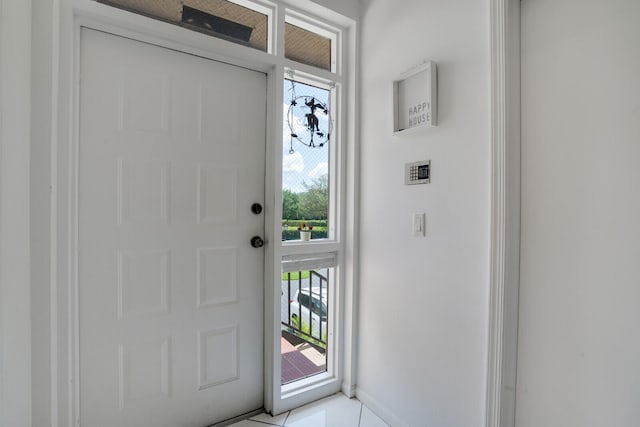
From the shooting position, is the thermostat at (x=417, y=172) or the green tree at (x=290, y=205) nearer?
the thermostat at (x=417, y=172)

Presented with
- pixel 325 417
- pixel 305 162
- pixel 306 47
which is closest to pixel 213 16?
pixel 306 47

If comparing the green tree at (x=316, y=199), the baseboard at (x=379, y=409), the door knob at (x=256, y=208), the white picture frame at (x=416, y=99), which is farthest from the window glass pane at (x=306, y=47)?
the baseboard at (x=379, y=409)

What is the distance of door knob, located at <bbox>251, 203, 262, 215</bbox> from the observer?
171cm

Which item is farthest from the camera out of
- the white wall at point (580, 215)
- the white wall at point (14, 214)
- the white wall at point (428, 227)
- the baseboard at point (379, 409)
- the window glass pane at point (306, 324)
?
the window glass pane at point (306, 324)

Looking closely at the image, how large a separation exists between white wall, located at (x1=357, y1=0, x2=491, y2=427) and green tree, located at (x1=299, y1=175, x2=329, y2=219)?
9.4 inches

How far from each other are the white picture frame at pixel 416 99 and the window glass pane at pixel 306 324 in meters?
1.00

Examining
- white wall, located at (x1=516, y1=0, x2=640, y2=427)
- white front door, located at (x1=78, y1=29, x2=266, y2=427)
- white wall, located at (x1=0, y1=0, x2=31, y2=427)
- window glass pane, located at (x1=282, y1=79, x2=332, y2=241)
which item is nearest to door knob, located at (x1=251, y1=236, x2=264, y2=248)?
white front door, located at (x1=78, y1=29, x2=266, y2=427)

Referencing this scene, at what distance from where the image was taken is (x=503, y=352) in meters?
1.17

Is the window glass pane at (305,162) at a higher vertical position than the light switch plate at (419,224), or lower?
higher

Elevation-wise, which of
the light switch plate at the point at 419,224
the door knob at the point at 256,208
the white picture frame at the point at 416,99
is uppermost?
the white picture frame at the point at 416,99

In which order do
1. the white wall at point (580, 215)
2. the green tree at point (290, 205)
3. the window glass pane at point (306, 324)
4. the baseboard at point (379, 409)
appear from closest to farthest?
the white wall at point (580, 215) < the baseboard at point (379, 409) < the green tree at point (290, 205) < the window glass pane at point (306, 324)

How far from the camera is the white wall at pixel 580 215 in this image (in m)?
0.92

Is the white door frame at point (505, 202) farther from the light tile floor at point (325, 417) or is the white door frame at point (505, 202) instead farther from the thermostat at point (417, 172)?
the light tile floor at point (325, 417)

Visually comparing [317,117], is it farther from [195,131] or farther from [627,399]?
[627,399]
